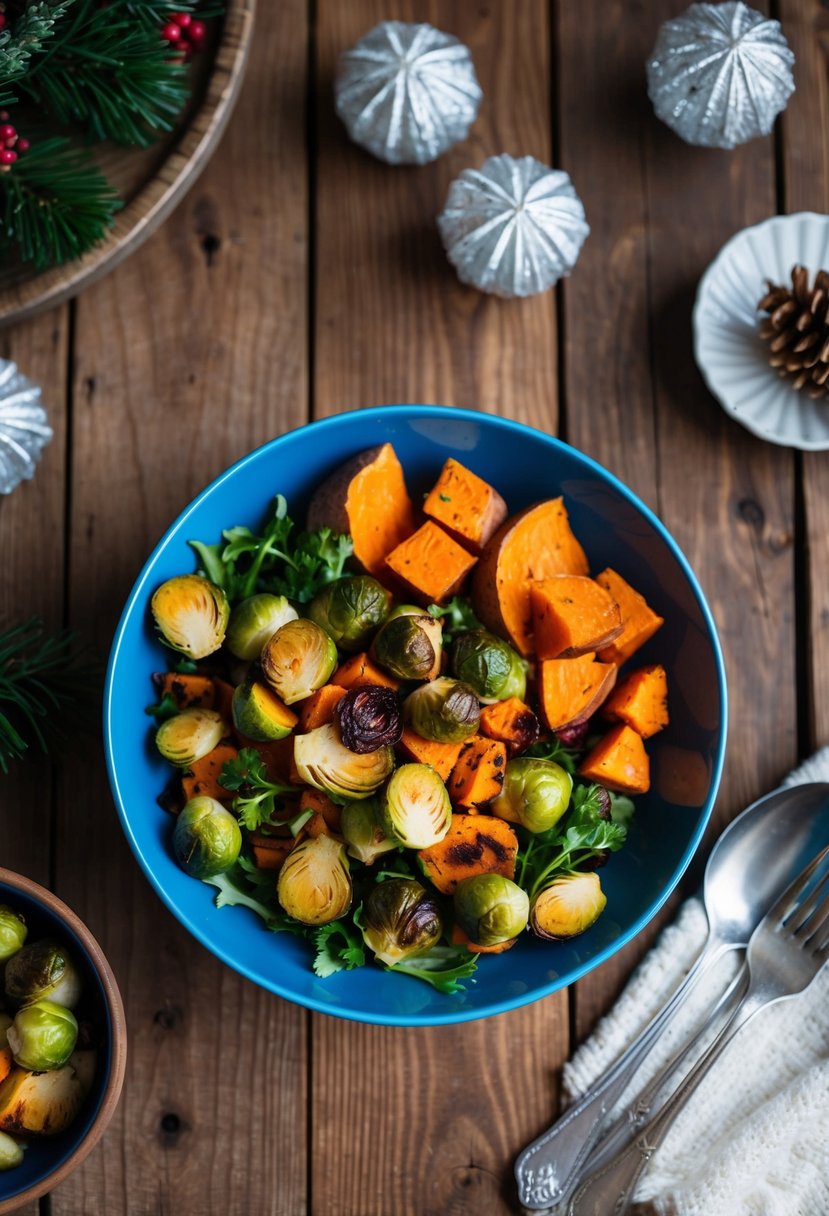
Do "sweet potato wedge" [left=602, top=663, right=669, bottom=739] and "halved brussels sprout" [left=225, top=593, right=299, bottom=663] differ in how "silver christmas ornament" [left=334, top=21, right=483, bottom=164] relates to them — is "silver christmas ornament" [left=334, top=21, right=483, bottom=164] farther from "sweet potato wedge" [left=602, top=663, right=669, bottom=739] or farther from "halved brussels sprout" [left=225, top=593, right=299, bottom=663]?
"sweet potato wedge" [left=602, top=663, right=669, bottom=739]

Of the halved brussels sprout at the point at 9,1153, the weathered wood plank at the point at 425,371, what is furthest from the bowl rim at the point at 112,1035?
the weathered wood plank at the point at 425,371

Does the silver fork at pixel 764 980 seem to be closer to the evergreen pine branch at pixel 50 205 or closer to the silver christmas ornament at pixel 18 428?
the silver christmas ornament at pixel 18 428

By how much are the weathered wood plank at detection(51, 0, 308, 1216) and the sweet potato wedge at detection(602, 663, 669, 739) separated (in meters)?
0.60

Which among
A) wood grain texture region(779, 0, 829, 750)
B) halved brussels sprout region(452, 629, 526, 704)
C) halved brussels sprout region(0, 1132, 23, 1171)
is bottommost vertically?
halved brussels sprout region(0, 1132, 23, 1171)

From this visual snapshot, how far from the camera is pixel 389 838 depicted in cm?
142

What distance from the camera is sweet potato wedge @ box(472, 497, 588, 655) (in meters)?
1.53

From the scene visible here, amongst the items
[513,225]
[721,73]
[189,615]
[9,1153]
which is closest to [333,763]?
[189,615]

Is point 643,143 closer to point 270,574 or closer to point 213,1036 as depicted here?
point 270,574

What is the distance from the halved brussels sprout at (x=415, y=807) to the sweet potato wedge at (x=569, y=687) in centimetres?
20

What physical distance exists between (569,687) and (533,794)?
0.16m

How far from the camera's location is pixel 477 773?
1.48 meters

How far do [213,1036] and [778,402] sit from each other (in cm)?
131

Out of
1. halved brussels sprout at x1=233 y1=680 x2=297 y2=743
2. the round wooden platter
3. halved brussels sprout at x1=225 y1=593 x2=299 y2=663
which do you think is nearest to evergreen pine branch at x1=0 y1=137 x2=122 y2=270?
the round wooden platter

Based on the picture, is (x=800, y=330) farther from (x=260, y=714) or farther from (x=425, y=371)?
(x=260, y=714)
